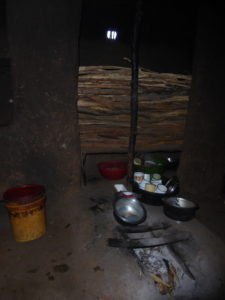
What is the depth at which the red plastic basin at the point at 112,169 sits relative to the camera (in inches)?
146

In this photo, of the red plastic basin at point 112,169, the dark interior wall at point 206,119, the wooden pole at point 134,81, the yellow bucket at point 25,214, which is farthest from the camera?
the red plastic basin at point 112,169

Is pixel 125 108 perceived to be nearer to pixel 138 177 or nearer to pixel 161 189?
pixel 138 177

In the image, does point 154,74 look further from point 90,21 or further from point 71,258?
point 71,258

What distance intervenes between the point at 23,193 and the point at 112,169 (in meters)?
1.47

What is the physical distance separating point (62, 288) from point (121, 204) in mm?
1245

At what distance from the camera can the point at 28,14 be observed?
2709mm

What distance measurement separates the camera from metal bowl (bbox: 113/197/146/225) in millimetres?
2758

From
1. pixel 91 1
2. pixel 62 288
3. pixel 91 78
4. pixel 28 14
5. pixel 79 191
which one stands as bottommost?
pixel 62 288

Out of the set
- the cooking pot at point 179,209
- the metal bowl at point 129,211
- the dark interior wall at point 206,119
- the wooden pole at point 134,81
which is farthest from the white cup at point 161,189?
the dark interior wall at point 206,119

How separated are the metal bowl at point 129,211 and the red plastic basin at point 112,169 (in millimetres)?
763

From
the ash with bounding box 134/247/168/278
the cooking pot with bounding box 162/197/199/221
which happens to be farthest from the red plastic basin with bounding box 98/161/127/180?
the ash with bounding box 134/247/168/278

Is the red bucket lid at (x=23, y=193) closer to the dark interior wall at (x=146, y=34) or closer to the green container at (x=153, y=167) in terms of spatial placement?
the green container at (x=153, y=167)

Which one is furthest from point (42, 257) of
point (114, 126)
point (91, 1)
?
point (91, 1)

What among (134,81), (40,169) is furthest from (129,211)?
(134,81)
